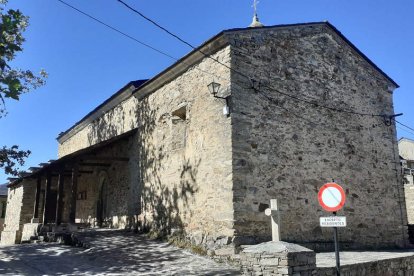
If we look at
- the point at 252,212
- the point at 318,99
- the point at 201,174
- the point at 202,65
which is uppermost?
the point at 202,65

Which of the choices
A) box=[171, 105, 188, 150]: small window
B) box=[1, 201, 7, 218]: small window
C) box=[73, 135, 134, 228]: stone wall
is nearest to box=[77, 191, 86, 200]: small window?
box=[73, 135, 134, 228]: stone wall

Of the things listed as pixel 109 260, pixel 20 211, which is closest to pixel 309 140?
pixel 109 260

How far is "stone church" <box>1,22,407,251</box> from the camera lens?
31.1 ft

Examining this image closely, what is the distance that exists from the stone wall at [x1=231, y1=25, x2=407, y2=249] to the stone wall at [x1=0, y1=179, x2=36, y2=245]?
1184 cm

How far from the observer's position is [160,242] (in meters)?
11.0

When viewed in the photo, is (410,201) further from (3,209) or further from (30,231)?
(3,209)

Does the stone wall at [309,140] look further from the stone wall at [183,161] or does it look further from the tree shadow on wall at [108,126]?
the tree shadow on wall at [108,126]

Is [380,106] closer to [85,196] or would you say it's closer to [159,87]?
[159,87]

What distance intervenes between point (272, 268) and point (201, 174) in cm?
377

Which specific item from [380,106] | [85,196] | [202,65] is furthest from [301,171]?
[85,196]

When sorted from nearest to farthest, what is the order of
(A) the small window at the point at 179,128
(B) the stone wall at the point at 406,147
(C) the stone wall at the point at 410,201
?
(A) the small window at the point at 179,128 → (C) the stone wall at the point at 410,201 → (B) the stone wall at the point at 406,147

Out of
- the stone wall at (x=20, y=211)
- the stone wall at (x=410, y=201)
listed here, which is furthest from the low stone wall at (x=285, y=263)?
the stone wall at (x=20, y=211)

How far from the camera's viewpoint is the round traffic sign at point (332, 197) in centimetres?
604

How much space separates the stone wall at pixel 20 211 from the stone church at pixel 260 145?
3.06 m
